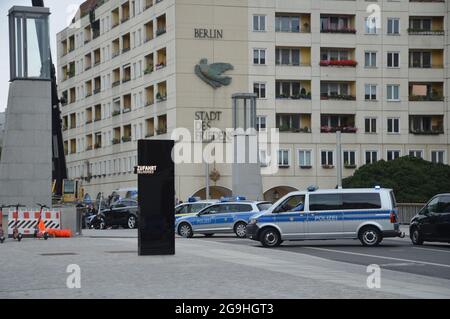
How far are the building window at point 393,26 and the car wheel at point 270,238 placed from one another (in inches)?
1991

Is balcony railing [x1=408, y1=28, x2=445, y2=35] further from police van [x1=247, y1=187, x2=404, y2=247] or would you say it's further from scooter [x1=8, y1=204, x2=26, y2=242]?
scooter [x1=8, y1=204, x2=26, y2=242]

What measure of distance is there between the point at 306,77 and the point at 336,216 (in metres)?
47.6

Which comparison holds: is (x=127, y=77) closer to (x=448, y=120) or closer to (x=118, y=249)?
(x=448, y=120)

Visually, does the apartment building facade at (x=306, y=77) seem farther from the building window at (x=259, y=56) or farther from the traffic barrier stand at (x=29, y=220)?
the traffic barrier stand at (x=29, y=220)

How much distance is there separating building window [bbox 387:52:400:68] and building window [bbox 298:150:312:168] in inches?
397

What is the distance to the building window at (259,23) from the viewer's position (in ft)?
250

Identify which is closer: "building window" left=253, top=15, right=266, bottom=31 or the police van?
the police van

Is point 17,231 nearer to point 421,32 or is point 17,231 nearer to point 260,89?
point 260,89

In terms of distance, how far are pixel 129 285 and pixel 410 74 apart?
215 feet

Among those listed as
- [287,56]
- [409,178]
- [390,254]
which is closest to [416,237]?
[390,254]

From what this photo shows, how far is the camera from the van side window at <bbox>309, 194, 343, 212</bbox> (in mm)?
30250

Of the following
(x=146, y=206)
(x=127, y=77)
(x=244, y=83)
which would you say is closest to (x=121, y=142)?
(x=127, y=77)

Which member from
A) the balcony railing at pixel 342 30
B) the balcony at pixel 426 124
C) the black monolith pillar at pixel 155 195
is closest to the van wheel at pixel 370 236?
the black monolith pillar at pixel 155 195

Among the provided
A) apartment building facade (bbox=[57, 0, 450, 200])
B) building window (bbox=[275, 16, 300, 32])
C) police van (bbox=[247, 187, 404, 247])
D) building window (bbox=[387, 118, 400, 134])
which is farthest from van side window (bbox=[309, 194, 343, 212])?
building window (bbox=[387, 118, 400, 134])
